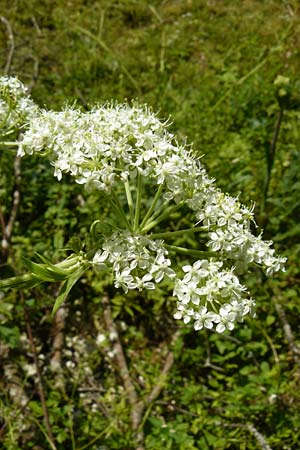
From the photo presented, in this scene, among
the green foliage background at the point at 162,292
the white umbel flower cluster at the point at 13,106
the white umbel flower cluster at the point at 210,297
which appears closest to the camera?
the white umbel flower cluster at the point at 210,297

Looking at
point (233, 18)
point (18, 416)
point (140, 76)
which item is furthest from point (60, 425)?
point (233, 18)

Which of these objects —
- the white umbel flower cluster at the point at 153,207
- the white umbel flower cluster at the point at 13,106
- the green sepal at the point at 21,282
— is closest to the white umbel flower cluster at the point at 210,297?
the white umbel flower cluster at the point at 153,207

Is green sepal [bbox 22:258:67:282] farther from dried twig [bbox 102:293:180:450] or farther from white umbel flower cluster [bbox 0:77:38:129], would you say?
dried twig [bbox 102:293:180:450]

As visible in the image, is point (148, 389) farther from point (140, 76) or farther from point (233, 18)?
point (233, 18)

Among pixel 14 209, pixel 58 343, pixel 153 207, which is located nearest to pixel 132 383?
pixel 58 343

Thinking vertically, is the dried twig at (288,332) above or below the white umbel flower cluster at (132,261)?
above

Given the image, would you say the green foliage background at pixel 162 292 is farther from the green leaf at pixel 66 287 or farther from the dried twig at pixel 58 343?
the green leaf at pixel 66 287

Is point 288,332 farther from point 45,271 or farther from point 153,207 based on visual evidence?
point 45,271
